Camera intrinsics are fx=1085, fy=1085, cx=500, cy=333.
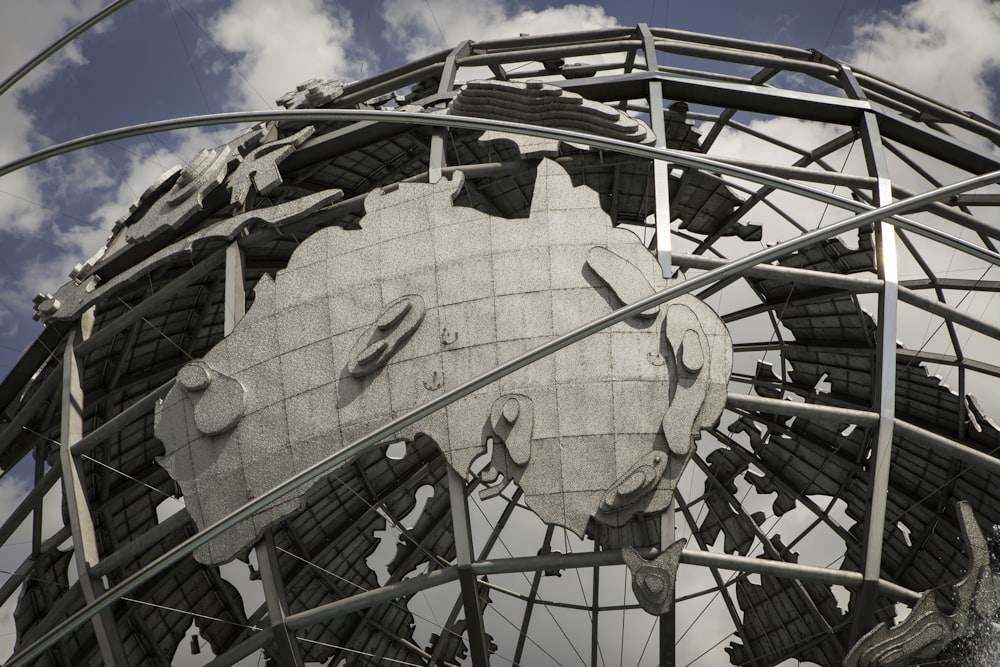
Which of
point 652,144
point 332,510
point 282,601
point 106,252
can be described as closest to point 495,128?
point 652,144

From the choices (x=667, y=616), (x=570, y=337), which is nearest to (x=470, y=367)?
(x=570, y=337)

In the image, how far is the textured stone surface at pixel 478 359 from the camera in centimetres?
1905

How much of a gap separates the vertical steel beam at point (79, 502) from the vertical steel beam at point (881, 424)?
14406 millimetres

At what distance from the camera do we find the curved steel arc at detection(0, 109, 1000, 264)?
61.2ft

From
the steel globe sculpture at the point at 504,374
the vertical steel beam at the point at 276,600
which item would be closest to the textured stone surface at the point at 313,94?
the steel globe sculpture at the point at 504,374

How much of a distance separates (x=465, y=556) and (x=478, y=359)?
353 centimetres

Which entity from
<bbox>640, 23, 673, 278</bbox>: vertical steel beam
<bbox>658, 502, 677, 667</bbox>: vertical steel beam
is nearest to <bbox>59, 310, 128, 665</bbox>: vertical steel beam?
<bbox>658, 502, 677, 667</bbox>: vertical steel beam

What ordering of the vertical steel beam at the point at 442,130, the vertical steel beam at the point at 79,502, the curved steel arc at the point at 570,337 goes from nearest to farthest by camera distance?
the curved steel arc at the point at 570,337
the vertical steel beam at the point at 79,502
the vertical steel beam at the point at 442,130

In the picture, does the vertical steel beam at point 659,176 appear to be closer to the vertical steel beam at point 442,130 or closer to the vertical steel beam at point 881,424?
the vertical steel beam at point 881,424

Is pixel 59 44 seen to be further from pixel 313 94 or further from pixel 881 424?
pixel 881 424

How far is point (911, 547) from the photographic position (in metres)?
31.7

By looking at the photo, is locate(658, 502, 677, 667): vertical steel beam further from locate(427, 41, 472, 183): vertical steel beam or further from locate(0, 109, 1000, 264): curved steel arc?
locate(427, 41, 472, 183): vertical steel beam

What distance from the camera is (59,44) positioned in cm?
2402

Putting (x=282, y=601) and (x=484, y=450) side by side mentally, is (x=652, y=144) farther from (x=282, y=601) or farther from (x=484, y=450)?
(x=282, y=601)
